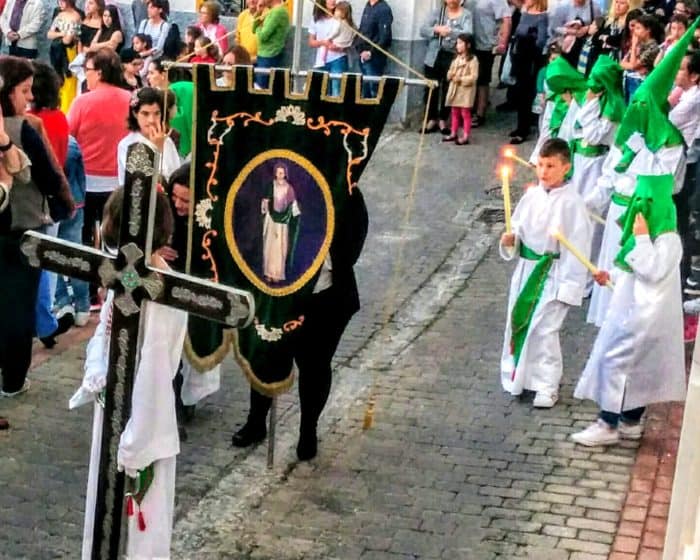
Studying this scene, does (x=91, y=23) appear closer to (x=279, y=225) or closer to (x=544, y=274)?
(x=544, y=274)

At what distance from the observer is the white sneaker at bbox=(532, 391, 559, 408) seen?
27.9 ft

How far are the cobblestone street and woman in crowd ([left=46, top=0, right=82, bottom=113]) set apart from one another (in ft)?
23.1

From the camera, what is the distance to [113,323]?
552 cm

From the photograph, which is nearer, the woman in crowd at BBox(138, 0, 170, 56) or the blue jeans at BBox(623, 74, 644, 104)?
the blue jeans at BBox(623, 74, 644, 104)

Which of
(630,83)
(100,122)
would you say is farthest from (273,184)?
(630,83)

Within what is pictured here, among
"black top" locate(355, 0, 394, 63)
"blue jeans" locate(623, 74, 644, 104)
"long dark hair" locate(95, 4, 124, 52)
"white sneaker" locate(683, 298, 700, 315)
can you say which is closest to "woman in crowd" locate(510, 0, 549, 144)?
"black top" locate(355, 0, 394, 63)

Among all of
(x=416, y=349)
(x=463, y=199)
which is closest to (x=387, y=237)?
(x=463, y=199)

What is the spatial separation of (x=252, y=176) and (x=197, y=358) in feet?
3.68

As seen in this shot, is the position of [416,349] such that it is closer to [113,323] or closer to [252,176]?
[252,176]

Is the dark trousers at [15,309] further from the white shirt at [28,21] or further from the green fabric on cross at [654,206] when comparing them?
the white shirt at [28,21]

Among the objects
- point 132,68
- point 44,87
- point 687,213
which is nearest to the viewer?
point 44,87

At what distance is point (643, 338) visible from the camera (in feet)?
25.6

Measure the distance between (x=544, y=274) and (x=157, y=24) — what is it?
8455 mm

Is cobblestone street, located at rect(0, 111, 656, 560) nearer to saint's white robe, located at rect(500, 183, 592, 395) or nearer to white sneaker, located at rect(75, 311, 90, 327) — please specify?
saint's white robe, located at rect(500, 183, 592, 395)
